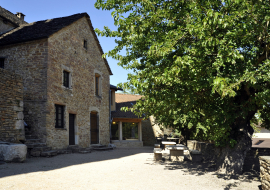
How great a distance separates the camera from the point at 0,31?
50.4ft

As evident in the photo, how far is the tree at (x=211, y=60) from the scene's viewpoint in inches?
200

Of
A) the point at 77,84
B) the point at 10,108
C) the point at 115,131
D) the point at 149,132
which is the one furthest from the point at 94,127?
the point at 149,132

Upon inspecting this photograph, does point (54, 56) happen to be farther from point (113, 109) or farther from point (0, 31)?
point (113, 109)

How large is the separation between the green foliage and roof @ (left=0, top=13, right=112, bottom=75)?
608 cm

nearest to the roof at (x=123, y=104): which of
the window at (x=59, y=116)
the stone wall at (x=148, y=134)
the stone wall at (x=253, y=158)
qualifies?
the stone wall at (x=148, y=134)

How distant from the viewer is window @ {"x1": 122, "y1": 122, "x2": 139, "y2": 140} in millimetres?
22455

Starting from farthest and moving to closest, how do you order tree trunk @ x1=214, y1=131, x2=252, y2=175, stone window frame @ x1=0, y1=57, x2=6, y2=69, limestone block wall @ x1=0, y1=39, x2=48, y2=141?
stone window frame @ x1=0, y1=57, x2=6, y2=69 → limestone block wall @ x1=0, y1=39, x2=48, y2=141 → tree trunk @ x1=214, y1=131, x2=252, y2=175

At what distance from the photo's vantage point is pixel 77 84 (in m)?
14.5

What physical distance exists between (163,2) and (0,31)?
12.8 meters

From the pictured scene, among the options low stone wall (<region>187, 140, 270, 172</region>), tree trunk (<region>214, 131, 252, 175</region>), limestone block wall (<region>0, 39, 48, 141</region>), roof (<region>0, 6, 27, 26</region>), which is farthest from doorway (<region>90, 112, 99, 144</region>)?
tree trunk (<region>214, 131, 252, 175</region>)

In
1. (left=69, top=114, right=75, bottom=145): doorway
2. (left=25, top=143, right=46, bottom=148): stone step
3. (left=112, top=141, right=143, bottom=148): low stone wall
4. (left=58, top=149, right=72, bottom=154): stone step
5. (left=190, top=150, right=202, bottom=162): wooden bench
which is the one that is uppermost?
(left=69, top=114, right=75, bottom=145): doorway

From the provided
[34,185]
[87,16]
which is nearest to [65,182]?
[34,185]

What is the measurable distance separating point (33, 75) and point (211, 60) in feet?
30.6

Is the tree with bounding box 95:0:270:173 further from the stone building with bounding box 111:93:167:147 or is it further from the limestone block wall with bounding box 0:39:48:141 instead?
the stone building with bounding box 111:93:167:147
